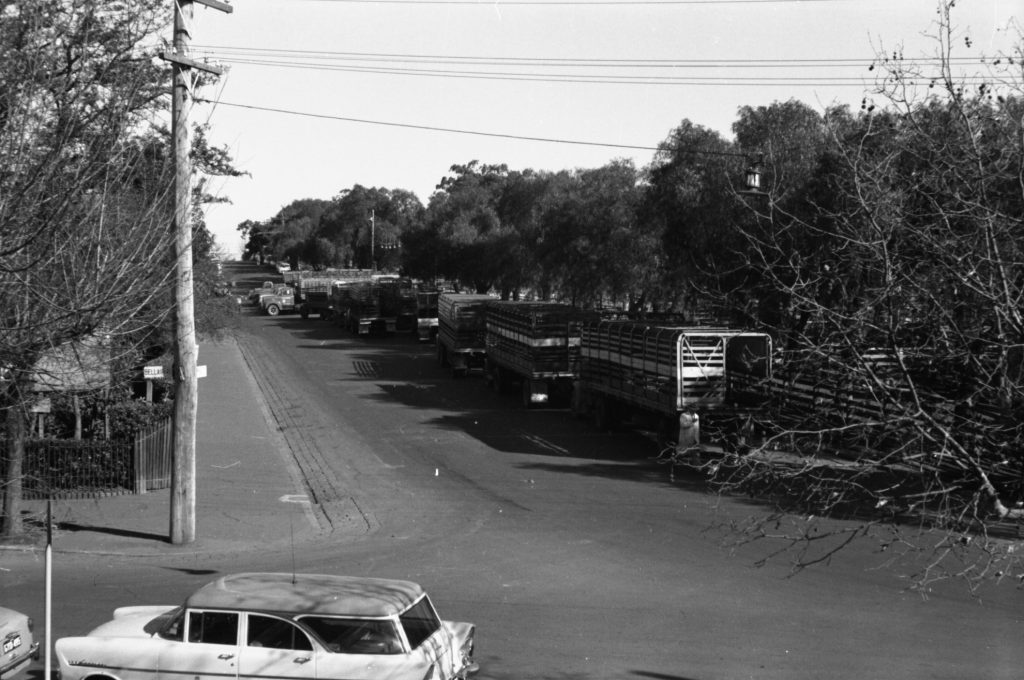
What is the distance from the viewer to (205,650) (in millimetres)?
8633

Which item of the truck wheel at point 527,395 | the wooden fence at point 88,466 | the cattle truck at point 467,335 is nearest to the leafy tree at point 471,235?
the cattle truck at point 467,335

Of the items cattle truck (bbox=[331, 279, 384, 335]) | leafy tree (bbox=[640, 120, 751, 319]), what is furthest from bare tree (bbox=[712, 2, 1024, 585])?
cattle truck (bbox=[331, 279, 384, 335])

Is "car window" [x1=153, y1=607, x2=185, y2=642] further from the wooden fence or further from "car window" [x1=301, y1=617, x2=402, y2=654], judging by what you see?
the wooden fence

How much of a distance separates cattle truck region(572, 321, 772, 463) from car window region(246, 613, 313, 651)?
11972 mm

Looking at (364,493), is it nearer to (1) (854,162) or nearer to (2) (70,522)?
(2) (70,522)

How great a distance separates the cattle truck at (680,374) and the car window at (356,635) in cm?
1180

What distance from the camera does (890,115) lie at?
8.05 m

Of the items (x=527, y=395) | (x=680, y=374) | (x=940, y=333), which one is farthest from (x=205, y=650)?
(x=527, y=395)

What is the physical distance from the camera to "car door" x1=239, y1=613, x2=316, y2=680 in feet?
27.7

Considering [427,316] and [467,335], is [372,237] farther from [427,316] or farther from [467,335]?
[467,335]

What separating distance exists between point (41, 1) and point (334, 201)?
110 meters

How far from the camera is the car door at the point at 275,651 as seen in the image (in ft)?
27.7

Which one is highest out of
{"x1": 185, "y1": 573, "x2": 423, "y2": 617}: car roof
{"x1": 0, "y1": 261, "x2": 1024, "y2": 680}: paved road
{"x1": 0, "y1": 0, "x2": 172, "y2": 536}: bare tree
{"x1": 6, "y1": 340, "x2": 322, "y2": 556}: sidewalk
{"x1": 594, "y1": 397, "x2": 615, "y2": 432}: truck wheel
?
{"x1": 0, "y1": 0, "x2": 172, "y2": 536}: bare tree

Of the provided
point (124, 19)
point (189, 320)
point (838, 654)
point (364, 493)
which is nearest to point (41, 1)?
point (124, 19)
